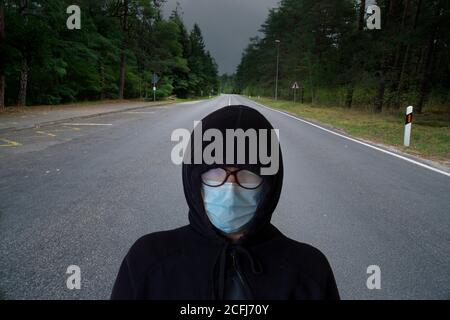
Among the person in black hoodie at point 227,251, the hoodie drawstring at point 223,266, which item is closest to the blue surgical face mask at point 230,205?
the person in black hoodie at point 227,251

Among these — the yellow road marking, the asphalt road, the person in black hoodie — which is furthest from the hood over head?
the yellow road marking

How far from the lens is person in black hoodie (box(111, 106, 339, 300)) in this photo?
131 centimetres

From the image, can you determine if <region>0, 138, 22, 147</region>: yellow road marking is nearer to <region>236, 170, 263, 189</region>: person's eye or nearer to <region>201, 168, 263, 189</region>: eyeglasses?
<region>201, 168, 263, 189</region>: eyeglasses

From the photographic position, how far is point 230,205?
1.50 meters

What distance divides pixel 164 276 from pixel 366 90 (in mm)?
28511

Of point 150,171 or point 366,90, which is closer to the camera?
point 150,171

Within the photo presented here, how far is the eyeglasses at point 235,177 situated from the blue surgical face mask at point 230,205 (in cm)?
2

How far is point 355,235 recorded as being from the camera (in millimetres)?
3537

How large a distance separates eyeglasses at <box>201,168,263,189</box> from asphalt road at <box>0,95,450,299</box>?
1.57 m

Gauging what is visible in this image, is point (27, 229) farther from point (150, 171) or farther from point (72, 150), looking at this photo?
point (72, 150)

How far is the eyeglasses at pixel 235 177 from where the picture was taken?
4.94ft

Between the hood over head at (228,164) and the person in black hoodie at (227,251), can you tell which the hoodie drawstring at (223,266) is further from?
the hood over head at (228,164)

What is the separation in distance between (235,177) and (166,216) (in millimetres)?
2698

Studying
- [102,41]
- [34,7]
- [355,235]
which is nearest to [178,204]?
[355,235]
